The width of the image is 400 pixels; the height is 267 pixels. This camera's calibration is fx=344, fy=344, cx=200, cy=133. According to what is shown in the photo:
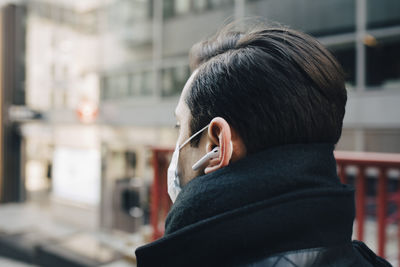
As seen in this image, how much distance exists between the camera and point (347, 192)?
900mm

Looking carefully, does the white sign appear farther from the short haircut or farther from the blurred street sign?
the short haircut

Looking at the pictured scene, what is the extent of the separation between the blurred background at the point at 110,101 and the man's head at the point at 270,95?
1854 mm

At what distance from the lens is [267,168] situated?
860 mm

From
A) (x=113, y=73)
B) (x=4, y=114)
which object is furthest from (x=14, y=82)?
(x=113, y=73)

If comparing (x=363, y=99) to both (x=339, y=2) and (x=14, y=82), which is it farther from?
(x=14, y=82)

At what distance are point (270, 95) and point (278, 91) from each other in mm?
23

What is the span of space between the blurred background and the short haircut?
1836 mm

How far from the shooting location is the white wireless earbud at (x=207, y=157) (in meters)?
0.98

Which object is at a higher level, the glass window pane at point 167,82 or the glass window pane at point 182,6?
the glass window pane at point 182,6

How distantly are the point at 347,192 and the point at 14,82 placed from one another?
13.6 meters

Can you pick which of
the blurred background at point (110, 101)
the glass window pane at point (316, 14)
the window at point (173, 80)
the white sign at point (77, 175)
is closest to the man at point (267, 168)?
the blurred background at point (110, 101)

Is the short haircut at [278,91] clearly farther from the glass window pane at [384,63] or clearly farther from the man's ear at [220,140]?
the glass window pane at [384,63]

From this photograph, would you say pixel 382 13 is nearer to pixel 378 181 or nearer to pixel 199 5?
pixel 199 5

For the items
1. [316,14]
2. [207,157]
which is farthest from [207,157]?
[316,14]
